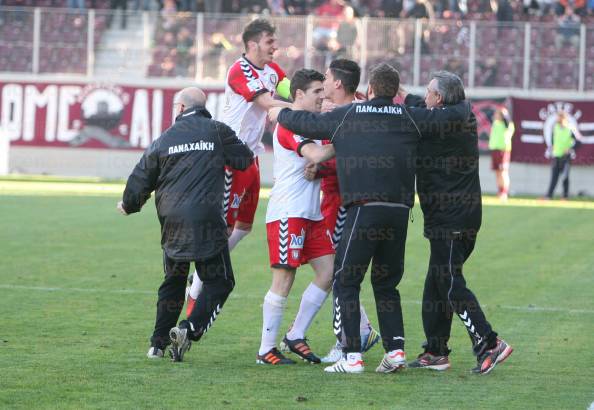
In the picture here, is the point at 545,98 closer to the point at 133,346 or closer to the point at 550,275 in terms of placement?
the point at 550,275

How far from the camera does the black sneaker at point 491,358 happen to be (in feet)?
27.6

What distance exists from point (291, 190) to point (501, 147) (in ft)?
69.5

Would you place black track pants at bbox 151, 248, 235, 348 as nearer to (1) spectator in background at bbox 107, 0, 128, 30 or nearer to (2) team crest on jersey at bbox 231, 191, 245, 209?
(2) team crest on jersey at bbox 231, 191, 245, 209

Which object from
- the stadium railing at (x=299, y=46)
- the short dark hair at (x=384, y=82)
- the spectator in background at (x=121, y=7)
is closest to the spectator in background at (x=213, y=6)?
the stadium railing at (x=299, y=46)

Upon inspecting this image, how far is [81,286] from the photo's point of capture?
1269 cm

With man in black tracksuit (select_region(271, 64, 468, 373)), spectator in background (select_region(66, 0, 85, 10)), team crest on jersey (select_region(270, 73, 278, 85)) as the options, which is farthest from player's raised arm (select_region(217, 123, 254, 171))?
spectator in background (select_region(66, 0, 85, 10))

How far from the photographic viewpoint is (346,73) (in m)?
8.59

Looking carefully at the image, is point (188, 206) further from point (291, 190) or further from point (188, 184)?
point (291, 190)

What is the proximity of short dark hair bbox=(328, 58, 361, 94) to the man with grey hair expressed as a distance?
447 millimetres

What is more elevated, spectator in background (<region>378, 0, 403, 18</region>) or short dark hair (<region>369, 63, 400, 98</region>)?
spectator in background (<region>378, 0, 403, 18</region>)

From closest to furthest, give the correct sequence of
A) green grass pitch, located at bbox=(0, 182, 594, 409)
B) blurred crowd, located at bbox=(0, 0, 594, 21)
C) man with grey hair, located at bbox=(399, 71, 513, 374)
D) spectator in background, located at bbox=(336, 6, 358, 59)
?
green grass pitch, located at bbox=(0, 182, 594, 409) → man with grey hair, located at bbox=(399, 71, 513, 374) → spectator in background, located at bbox=(336, 6, 358, 59) → blurred crowd, located at bbox=(0, 0, 594, 21)

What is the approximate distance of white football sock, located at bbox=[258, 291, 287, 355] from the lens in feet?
28.8

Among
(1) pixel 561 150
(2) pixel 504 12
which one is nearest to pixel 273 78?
(1) pixel 561 150

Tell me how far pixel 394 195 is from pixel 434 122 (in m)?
0.58
